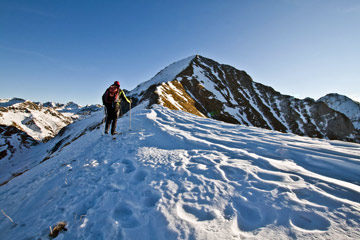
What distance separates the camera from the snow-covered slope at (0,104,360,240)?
2.70 metres

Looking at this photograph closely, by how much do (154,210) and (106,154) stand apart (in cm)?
434

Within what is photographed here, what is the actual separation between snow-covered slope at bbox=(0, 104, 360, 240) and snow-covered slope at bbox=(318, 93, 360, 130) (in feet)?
599

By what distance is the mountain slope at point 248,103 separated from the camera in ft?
223

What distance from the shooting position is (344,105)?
146m

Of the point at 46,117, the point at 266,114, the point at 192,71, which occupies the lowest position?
the point at 46,117

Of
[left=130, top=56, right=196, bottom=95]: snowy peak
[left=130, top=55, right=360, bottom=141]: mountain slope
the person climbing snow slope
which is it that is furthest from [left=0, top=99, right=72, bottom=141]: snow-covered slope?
the person climbing snow slope

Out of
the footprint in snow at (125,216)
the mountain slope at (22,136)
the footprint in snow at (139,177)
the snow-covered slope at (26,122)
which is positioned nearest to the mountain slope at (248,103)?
the mountain slope at (22,136)

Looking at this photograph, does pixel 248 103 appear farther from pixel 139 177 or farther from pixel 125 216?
pixel 125 216

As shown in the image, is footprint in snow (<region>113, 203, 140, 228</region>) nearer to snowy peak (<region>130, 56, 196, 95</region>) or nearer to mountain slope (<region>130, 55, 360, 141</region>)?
mountain slope (<region>130, 55, 360, 141</region>)

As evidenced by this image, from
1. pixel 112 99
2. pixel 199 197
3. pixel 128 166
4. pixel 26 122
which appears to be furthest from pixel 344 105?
pixel 26 122

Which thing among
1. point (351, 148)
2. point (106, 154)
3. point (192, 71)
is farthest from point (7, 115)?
point (351, 148)

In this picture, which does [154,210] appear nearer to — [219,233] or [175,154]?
[219,233]

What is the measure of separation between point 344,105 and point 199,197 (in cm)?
21243

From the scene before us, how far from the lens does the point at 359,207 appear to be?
9.80 feet
